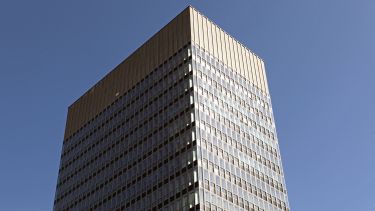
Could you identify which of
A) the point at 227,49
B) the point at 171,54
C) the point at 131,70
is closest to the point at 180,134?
the point at 171,54

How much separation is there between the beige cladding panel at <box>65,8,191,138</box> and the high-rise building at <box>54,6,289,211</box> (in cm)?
37

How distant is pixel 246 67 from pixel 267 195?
3707 centimetres

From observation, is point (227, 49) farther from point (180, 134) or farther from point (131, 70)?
point (180, 134)

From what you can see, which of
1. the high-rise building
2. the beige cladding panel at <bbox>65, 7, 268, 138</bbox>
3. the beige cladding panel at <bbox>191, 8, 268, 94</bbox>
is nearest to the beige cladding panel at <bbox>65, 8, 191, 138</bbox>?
the beige cladding panel at <bbox>65, 7, 268, 138</bbox>

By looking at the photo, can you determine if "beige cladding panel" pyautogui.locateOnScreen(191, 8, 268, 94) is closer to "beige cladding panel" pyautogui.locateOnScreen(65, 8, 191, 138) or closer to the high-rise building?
the high-rise building

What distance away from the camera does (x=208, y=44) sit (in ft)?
426

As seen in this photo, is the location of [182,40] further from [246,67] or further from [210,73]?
[246,67]

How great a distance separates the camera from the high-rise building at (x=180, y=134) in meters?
107

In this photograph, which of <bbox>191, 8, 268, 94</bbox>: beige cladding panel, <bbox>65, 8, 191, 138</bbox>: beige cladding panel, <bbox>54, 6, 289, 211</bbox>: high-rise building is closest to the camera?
<bbox>54, 6, 289, 211</bbox>: high-rise building

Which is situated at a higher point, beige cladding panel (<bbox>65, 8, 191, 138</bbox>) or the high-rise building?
beige cladding panel (<bbox>65, 8, 191, 138</bbox>)

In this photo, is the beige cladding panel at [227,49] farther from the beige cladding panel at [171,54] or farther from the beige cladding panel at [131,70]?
the beige cladding panel at [131,70]

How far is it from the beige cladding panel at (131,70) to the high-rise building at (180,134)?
369mm

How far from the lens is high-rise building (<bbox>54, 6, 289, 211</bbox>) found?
107 meters

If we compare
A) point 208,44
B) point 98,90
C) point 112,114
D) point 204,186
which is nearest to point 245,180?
point 204,186
